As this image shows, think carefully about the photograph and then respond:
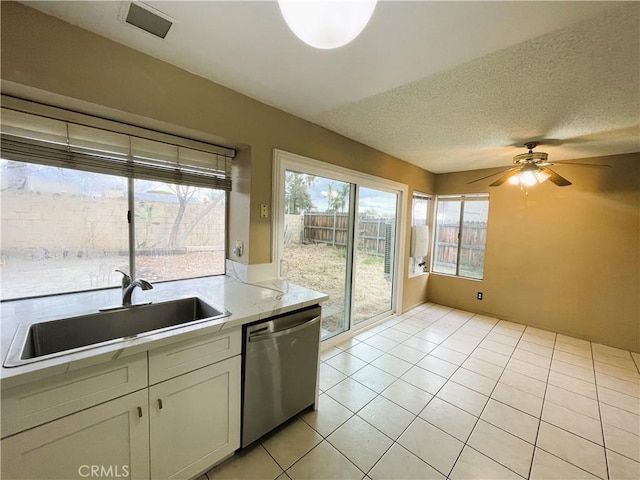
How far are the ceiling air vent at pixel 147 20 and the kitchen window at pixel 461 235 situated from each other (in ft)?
14.3

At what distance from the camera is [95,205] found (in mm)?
1729

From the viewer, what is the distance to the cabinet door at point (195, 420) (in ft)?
4.00

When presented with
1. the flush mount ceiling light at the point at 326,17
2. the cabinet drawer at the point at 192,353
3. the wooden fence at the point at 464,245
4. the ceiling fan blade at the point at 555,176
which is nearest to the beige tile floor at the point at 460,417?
the cabinet drawer at the point at 192,353

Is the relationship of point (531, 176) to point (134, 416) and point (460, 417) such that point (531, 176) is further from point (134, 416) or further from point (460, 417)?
point (134, 416)

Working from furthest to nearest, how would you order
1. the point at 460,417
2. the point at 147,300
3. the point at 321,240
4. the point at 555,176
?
the point at 321,240, the point at 555,176, the point at 460,417, the point at 147,300

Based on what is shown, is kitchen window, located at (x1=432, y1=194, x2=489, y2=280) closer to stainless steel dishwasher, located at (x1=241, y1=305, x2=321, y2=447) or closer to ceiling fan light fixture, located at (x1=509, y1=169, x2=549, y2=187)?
ceiling fan light fixture, located at (x1=509, y1=169, x2=549, y2=187)

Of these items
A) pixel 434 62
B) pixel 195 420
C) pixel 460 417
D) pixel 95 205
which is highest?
pixel 434 62

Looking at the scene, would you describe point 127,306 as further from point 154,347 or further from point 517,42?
point 517,42

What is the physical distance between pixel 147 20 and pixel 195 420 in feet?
6.66

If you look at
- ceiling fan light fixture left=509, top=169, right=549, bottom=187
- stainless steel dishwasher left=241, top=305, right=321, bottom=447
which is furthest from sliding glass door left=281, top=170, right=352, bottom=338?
ceiling fan light fixture left=509, top=169, right=549, bottom=187

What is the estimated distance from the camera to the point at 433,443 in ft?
5.60

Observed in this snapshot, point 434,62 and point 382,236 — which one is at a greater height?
point 434,62

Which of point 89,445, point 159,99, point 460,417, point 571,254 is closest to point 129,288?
point 89,445

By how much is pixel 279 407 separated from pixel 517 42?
96.8 inches
